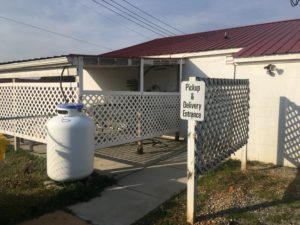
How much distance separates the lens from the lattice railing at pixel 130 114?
6660 millimetres

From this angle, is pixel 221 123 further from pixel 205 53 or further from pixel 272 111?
pixel 205 53

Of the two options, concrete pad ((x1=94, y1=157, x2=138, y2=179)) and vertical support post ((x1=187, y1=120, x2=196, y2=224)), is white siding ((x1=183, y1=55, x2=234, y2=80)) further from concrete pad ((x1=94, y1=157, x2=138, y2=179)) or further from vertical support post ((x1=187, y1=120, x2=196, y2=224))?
vertical support post ((x1=187, y1=120, x2=196, y2=224))

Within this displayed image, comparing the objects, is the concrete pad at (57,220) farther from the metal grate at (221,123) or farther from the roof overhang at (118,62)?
the roof overhang at (118,62)

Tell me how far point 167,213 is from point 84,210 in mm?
1226

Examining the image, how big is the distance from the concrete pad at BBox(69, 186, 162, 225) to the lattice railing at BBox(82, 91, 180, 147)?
1924 millimetres

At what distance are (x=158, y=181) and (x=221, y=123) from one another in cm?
171

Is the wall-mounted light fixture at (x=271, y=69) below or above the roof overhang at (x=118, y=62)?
below

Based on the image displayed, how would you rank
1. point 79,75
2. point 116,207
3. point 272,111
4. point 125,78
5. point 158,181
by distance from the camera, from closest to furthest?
point 116,207 < point 158,181 < point 79,75 < point 272,111 < point 125,78

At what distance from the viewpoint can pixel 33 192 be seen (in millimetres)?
4914

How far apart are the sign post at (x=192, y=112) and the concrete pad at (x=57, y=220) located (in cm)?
145

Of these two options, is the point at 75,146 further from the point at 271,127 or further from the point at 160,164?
the point at 271,127

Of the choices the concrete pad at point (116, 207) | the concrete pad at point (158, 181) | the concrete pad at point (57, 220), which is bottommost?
the concrete pad at point (57, 220)

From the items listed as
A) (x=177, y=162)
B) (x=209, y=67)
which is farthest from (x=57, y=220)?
(x=209, y=67)

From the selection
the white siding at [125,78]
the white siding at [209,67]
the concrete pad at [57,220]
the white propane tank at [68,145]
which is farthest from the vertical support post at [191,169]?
the white siding at [125,78]
